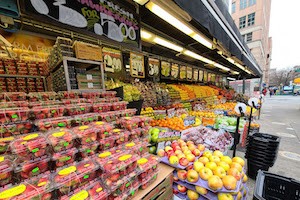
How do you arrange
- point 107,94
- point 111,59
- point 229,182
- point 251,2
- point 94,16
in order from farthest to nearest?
1. point 251,2
2. point 111,59
3. point 107,94
4. point 94,16
5. point 229,182

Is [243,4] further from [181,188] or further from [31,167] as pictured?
[31,167]

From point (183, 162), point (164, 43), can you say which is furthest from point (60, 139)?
point (164, 43)

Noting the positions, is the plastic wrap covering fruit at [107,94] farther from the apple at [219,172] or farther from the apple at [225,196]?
the apple at [225,196]

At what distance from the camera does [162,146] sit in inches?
86.5

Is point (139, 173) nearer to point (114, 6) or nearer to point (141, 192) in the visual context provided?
point (141, 192)

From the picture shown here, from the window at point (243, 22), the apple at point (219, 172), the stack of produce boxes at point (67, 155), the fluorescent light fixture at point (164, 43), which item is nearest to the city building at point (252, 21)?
the window at point (243, 22)

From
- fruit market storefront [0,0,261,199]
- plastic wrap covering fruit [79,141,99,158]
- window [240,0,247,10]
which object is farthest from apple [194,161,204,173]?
window [240,0,247,10]

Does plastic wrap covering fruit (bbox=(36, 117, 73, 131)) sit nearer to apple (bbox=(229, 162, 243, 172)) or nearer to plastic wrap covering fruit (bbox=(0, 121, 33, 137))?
plastic wrap covering fruit (bbox=(0, 121, 33, 137))

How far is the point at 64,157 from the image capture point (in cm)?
106

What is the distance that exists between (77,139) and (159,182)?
952 mm

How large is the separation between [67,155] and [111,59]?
2200 mm

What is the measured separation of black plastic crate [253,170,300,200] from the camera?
4.63ft

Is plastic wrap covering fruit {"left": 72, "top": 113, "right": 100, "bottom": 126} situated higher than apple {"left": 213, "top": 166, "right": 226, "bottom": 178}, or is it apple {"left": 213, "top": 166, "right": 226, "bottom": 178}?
plastic wrap covering fruit {"left": 72, "top": 113, "right": 100, "bottom": 126}

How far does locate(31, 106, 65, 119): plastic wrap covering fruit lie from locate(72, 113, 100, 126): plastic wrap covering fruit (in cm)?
18
